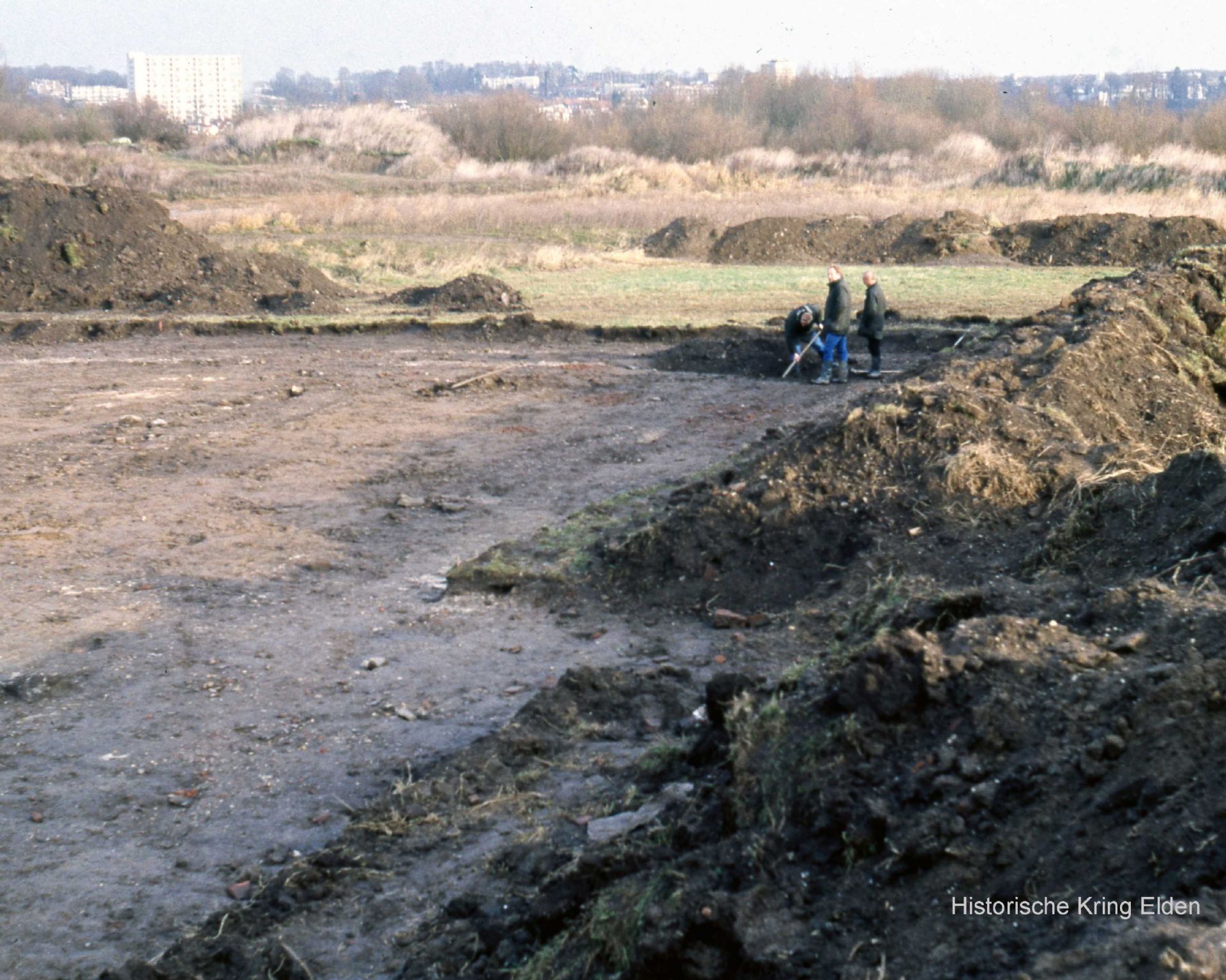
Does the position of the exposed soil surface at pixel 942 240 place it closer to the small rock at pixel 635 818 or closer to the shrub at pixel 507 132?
the small rock at pixel 635 818

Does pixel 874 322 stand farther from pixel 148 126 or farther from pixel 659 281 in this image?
pixel 148 126

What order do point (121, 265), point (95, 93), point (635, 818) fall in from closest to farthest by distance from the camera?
point (635, 818) < point (121, 265) < point (95, 93)

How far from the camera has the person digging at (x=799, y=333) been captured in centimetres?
1656

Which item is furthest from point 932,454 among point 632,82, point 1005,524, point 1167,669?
point 632,82

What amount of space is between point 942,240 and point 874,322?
Answer: 15.7 meters

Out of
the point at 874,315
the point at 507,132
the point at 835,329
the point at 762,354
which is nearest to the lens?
the point at 835,329

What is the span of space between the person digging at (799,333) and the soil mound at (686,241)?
1519 centimetres

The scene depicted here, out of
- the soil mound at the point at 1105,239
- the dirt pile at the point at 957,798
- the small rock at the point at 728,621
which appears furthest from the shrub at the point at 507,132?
the dirt pile at the point at 957,798

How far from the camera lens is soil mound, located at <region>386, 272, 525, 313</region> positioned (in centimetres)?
2258

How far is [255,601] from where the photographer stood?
8.91 metres

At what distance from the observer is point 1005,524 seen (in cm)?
840

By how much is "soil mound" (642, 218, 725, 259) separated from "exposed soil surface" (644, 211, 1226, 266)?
0.02 metres

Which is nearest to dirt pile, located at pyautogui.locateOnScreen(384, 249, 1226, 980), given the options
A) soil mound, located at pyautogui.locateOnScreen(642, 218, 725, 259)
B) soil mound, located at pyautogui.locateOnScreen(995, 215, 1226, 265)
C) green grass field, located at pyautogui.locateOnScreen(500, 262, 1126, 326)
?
green grass field, located at pyautogui.locateOnScreen(500, 262, 1126, 326)

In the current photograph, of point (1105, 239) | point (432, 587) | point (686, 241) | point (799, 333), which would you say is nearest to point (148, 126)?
point (686, 241)
